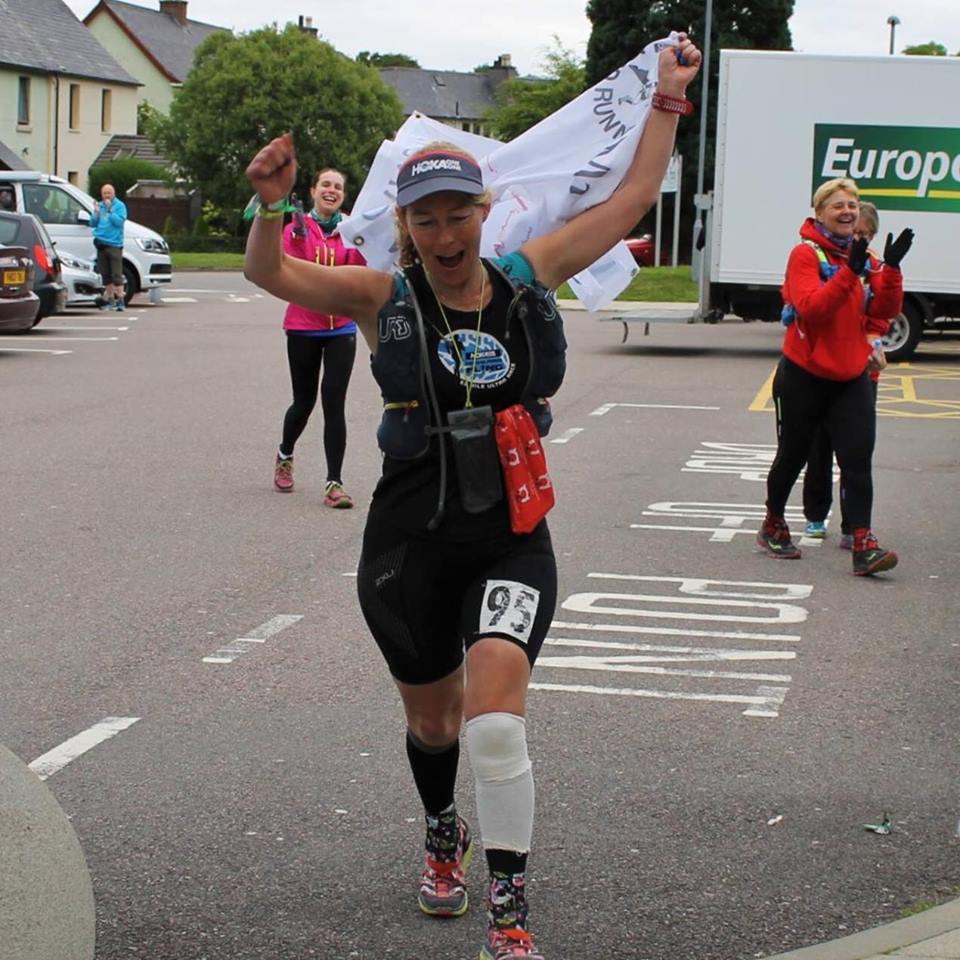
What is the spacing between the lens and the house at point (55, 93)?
65.9m

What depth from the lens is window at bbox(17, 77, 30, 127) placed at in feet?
219

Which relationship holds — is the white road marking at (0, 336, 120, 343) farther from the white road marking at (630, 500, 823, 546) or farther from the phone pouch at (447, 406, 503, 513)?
the phone pouch at (447, 406, 503, 513)

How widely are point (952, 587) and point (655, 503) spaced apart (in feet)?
8.74

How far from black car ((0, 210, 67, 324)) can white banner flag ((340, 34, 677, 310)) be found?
17805 mm

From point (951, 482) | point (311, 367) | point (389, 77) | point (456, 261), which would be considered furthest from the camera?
point (389, 77)

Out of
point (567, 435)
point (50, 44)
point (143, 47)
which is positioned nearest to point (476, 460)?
point (567, 435)

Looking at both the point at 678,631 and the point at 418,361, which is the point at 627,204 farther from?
the point at 678,631

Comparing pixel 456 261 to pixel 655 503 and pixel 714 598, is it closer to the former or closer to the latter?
pixel 714 598

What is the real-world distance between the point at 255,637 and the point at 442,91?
117 metres

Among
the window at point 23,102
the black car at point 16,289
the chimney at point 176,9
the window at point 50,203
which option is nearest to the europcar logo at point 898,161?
the black car at point 16,289

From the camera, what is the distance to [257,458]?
1228cm

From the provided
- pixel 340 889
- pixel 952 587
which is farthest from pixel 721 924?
pixel 952 587

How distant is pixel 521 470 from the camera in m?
3.94

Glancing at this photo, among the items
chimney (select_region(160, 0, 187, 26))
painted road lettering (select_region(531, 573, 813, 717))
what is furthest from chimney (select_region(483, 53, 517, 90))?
painted road lettering (select_region(531, 573, 813, 717))
